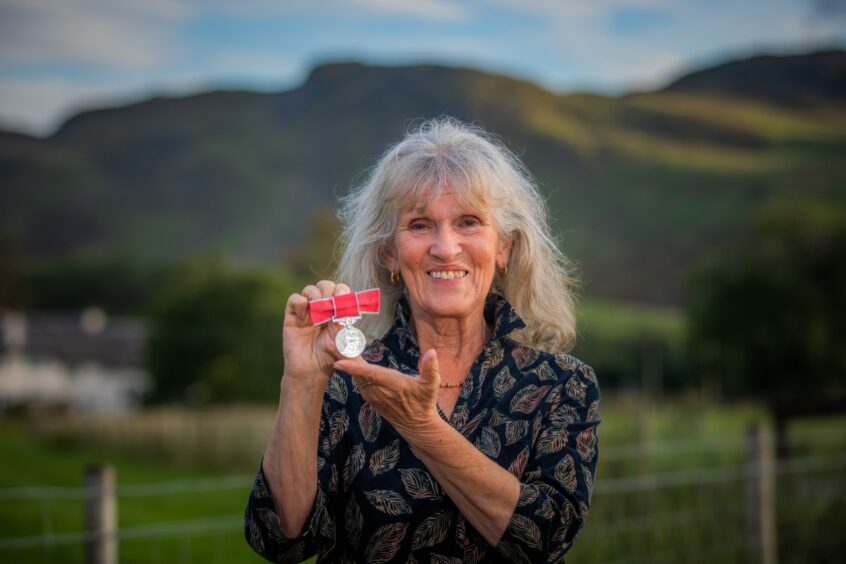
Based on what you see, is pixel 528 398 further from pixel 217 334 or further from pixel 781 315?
pixel 217 334

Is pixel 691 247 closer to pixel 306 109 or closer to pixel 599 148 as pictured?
pixel 599 148

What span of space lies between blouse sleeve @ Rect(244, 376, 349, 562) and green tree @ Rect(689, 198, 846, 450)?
104ft

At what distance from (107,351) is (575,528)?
53637 millimetres

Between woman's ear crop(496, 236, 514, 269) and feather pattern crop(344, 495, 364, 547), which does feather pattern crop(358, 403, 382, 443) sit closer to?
feather pattern crop(344, 495, 364, 547)

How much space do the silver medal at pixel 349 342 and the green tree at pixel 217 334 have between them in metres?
30.6

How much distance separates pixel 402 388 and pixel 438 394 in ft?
1.31

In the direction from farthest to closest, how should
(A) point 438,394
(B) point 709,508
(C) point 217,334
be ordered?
(C) point 217,334 → (B) point 709,508 → (A) point 438,394

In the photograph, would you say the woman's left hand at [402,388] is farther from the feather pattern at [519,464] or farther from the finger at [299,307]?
the feather pattern at [519,464]

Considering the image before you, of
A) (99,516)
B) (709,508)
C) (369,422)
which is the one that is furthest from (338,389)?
(709,508)

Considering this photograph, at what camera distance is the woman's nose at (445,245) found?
210 cm

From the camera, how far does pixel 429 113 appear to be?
→ 45562 millimetres

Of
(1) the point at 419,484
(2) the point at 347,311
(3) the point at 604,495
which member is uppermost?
(2) the point at 347,311

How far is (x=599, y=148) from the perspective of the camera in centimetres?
7044

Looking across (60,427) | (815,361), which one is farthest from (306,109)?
(60,427)
